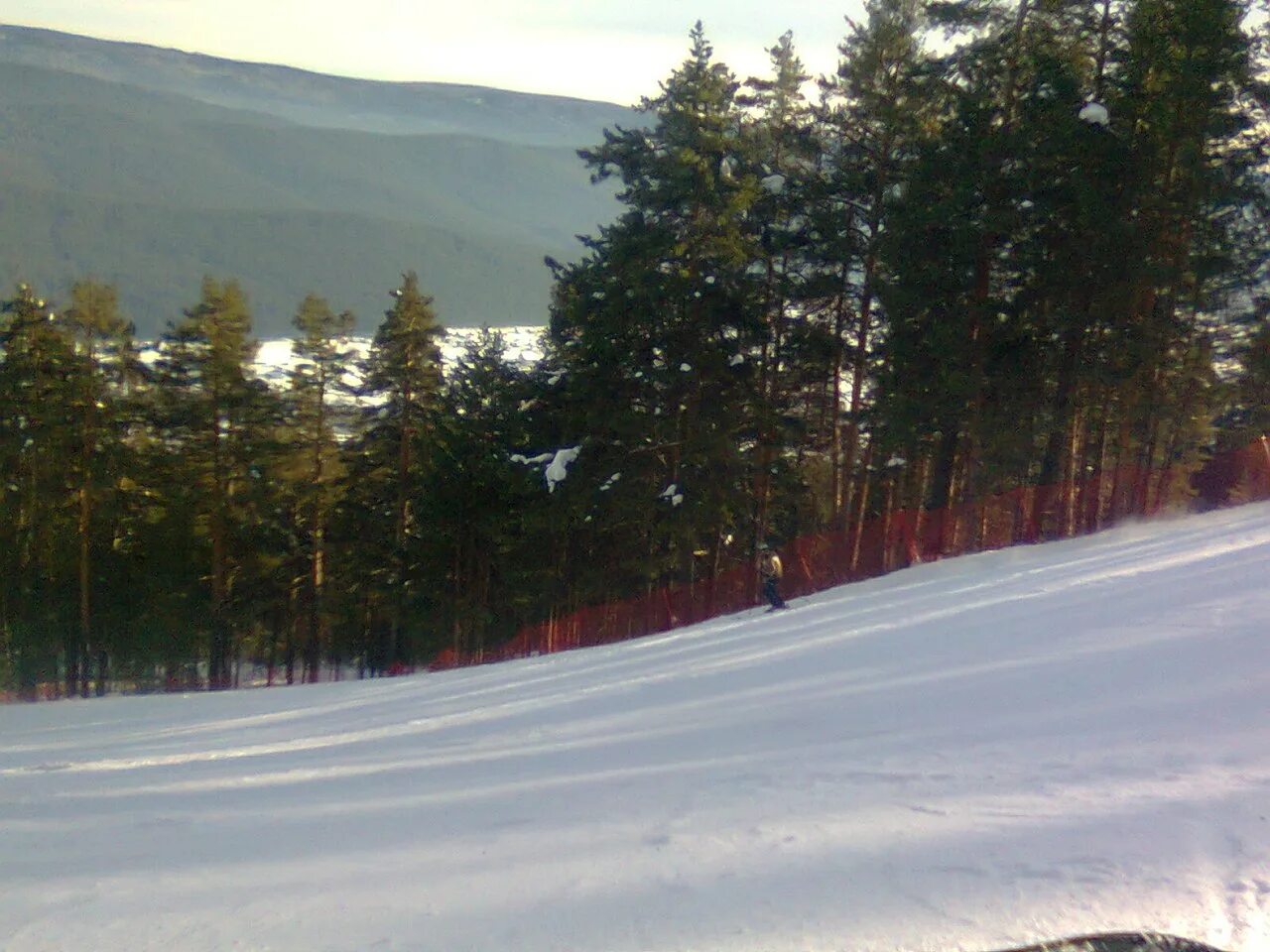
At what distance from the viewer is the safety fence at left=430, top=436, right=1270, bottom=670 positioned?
2388cm

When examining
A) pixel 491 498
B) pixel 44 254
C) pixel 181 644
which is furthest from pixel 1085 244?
pixel 44 254

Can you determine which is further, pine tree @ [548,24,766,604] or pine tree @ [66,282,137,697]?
pine tree @ [66,282,137,697]

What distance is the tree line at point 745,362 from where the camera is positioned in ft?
68.7

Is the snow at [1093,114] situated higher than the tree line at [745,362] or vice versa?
the snow at [1093,114]

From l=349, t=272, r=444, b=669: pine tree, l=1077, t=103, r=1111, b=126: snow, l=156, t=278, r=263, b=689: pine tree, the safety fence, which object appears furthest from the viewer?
l=349, t=272, r=444, b=669: pine tree

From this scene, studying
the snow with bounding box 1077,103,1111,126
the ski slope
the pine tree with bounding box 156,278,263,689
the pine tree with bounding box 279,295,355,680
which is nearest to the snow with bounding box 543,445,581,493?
the pine tree with bounding box 279,295,355,680

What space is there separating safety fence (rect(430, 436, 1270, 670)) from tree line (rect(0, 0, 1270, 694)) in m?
0.48

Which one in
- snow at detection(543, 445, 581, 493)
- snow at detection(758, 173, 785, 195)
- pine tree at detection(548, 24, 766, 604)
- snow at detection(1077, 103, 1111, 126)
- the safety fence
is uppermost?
snow at detection(1077, 103, 1111, 126)

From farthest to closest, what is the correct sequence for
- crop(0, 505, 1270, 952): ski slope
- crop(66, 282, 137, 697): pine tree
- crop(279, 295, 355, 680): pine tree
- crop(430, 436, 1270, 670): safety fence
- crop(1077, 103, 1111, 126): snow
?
crop(279, 295, 355, 680): pine tree → crop(66, 282, 137, 697): pine tree → crop(430, 436, 1270, 670): safety fence → crop(1077, 103, 1111, 126): snow → crop(0, 505, 1270, 952): ski slope

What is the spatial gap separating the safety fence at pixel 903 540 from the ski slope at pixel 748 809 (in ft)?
38.2

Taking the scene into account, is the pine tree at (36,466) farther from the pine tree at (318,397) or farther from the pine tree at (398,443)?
the pine tree at (398,443)

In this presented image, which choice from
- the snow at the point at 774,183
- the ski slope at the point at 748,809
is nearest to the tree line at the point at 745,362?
the snow at the point at 774,183

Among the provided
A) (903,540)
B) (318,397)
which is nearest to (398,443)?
(318,397)

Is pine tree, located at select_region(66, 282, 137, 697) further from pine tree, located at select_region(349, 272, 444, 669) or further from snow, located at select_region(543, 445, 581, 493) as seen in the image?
snow, located at select_region(543, 445, 581, 493)
